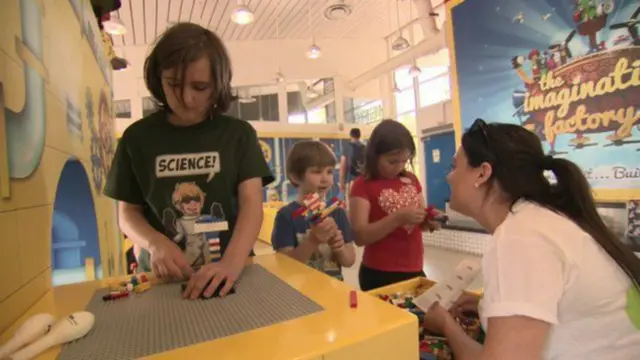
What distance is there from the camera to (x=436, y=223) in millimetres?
1635

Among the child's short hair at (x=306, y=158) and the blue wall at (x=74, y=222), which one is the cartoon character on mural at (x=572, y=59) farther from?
the blue wall at (x=74, y=222)

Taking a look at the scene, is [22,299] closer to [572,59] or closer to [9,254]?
[9,254]

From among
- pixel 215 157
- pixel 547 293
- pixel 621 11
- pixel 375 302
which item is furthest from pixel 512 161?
pixel 621 11

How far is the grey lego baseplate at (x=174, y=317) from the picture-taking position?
1.74 ft

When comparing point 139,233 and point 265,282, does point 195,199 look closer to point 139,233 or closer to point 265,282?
point 139,233

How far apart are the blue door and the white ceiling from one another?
2064 mm

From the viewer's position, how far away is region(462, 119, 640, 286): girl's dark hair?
892 millimetres

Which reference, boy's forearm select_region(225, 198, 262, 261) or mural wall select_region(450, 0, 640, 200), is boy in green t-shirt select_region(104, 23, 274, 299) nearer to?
boy's forearm select_region(225, 198, 262, 261)

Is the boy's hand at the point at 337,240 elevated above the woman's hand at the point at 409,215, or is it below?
below

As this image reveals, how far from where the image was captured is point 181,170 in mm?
1046

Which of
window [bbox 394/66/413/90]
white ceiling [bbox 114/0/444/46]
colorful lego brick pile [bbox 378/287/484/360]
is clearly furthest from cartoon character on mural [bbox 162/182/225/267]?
window [bbox 394/66/413/90]

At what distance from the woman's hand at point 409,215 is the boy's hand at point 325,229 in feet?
1.47

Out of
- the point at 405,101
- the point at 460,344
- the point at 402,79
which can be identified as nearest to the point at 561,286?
the point at 460,344

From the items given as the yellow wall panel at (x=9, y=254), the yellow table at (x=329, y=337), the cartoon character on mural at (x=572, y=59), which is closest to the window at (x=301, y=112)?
the cartoon character on mural at (x=572, y=59)
